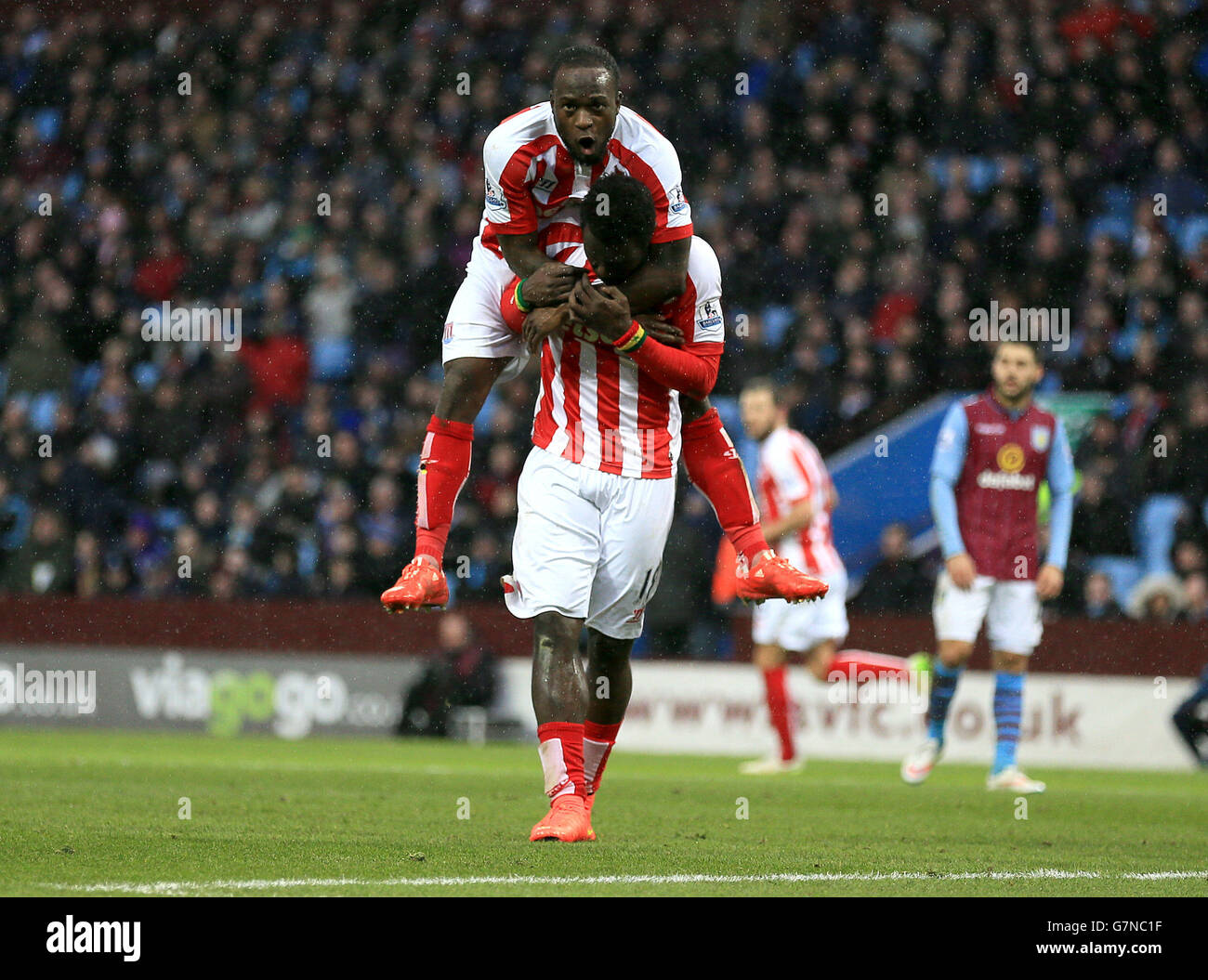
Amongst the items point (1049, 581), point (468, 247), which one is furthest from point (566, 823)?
point (468, 247)

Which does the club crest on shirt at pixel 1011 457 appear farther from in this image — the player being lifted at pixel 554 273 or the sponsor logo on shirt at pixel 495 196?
the sponsor logo on shirt at pixel 495 196

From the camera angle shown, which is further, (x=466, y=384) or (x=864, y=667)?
(x=864, y=667)

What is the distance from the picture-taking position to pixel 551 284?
6047 mm

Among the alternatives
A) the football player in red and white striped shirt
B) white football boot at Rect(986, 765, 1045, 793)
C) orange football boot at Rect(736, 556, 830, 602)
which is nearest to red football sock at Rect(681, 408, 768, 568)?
orange football boot at Rect(736, 556, 830, 602)

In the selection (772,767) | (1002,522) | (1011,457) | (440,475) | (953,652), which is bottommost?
(772,767)

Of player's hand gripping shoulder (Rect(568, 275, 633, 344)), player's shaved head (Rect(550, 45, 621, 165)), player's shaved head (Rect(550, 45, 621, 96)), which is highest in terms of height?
player's shaved head (Rect(550, 45, 621, 96))

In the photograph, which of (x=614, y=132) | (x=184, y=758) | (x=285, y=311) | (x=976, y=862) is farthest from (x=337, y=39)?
(x=976, y=862)

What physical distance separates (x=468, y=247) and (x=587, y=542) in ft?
34.8

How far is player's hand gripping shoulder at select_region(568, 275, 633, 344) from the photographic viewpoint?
598 cm

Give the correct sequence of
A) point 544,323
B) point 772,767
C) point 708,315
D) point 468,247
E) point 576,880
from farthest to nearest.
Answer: point 468,247 < point 772,767 < point 708,315 < point 544,323 < point 576,880

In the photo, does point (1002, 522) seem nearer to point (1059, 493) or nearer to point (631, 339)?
point (1059, 493)

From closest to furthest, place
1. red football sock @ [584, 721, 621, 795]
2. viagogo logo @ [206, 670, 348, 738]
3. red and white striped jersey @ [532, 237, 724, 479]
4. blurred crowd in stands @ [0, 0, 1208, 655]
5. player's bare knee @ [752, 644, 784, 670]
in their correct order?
red and white striped jersey @ [532, 237, 724, 479]
red football sock @ [584, 721, 621, 795]
player's bare knee @ [752, 644, 784, 670]
viagogo logo @ [206, 670, 348, 738]
blurred crowd in stands @ [0, 0, 1208, 655]

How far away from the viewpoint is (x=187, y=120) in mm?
18688

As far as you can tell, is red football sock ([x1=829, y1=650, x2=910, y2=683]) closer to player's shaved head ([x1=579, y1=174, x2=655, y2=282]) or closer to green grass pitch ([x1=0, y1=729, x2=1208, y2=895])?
green grass pitch ([x1=0, y1=729, x2=1208, y2=895])
